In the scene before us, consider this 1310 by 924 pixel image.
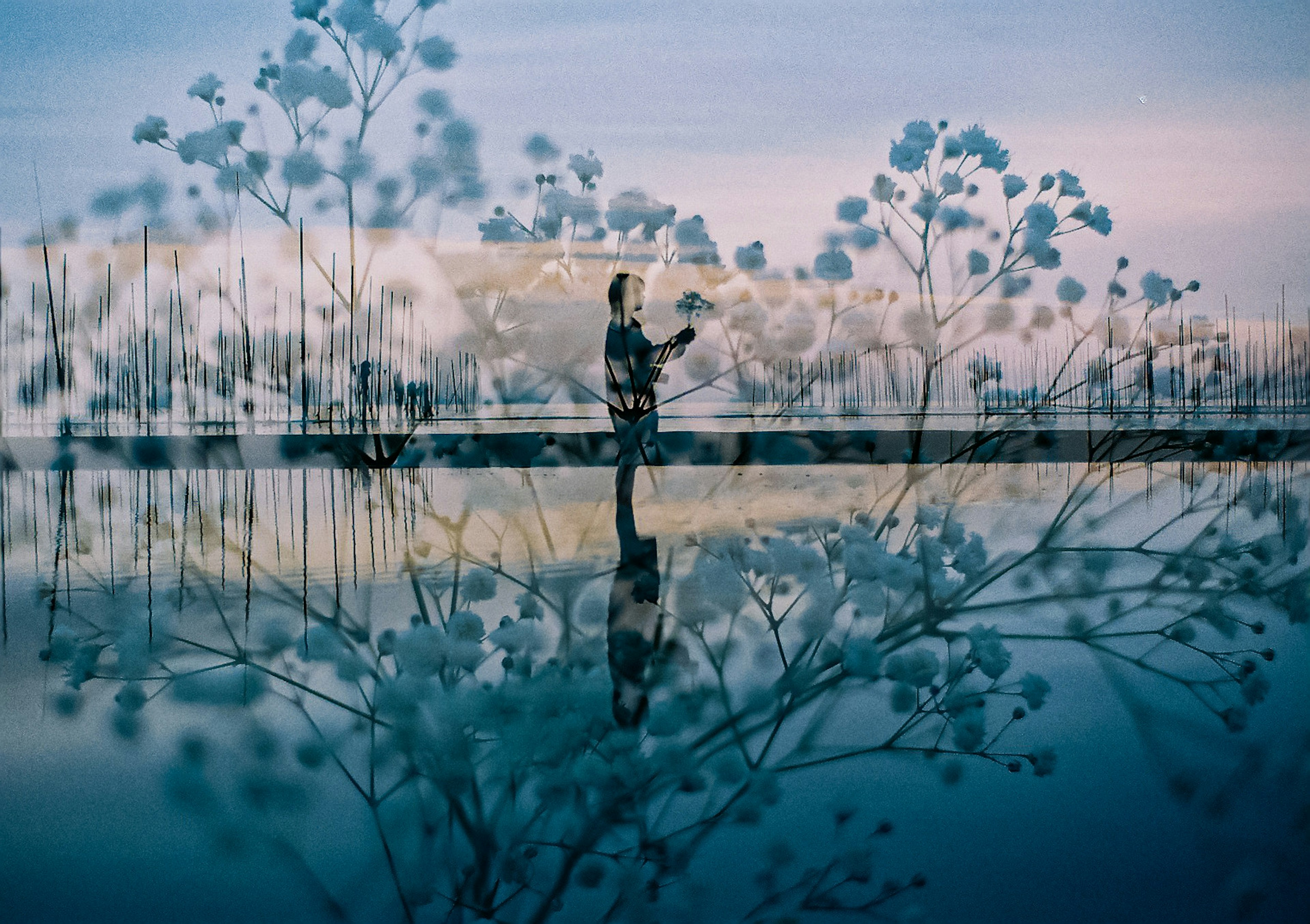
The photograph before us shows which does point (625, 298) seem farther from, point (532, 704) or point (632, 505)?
point (532, 704)

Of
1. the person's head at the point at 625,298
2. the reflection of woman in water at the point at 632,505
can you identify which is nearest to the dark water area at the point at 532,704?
the reflection of woman in water at the point at 632,505

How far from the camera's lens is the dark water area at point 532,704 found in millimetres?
1270

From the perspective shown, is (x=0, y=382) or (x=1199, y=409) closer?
(x=0, y=382)

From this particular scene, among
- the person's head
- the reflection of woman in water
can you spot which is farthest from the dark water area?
the person's head

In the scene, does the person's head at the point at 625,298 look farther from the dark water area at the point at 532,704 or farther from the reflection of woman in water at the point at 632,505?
the dark water area at the point at 532,704

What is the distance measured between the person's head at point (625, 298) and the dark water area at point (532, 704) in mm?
227

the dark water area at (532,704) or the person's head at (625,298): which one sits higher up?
the person's head at (625,298)

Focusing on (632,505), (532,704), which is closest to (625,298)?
(632,505)

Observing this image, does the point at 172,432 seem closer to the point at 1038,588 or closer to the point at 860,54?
the point at 860,54

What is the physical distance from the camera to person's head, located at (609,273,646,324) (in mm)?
1307

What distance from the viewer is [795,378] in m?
1.36

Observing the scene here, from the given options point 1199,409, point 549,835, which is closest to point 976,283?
point 1199,409

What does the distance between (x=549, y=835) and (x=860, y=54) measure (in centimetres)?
122

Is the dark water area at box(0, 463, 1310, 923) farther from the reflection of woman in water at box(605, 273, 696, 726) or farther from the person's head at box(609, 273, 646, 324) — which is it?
the person's head at box(609, 273, 646, 324)
